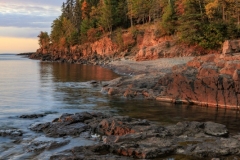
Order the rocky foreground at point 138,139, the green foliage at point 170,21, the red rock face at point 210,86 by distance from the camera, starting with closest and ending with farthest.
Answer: the rocky foreground at point 138,139 < the red rock face at point 210,86 < the green foliage at point 170,21

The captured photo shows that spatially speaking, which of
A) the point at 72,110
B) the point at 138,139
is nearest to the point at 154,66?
the point at 72,110

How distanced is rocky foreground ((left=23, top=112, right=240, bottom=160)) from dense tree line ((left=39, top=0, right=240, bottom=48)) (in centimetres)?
3731

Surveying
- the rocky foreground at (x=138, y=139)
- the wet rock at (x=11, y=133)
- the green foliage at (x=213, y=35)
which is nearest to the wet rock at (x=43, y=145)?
the rocky foreground at (x=138, y=139)

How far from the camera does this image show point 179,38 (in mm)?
53562

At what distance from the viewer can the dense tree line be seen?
49.2m

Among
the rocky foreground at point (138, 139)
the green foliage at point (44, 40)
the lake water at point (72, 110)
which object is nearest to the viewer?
the rocky foreground at point (138, 139)

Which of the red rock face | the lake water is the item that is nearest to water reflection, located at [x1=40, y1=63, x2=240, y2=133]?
the lake water

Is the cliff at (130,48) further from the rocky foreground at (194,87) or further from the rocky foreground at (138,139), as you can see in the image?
the rocky foreground at (138,139)

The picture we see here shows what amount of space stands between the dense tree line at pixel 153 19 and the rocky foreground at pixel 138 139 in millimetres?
37306

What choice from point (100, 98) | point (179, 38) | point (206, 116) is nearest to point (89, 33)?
point (179, 38)

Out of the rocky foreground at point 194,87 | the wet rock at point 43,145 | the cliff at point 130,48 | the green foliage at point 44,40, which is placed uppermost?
the green foliage at point 44,40

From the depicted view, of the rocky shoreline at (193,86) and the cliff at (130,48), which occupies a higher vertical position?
the cliff at (130,48)

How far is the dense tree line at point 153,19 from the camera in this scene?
4919 cm

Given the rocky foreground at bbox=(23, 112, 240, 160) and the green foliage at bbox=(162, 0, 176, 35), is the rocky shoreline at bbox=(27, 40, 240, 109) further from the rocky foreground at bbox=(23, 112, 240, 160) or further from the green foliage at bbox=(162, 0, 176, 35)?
the green foliage at bbox=(162, 0, 176, 35)
